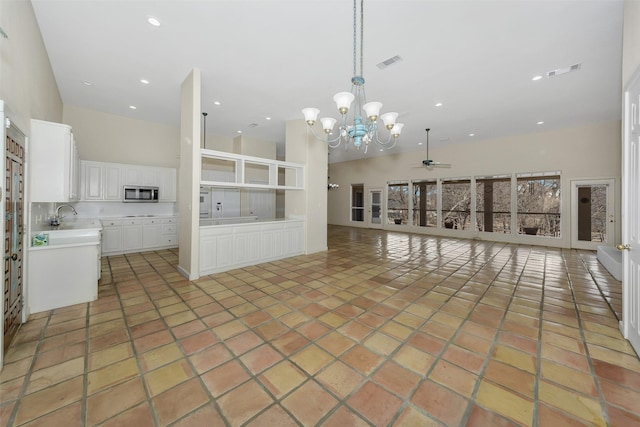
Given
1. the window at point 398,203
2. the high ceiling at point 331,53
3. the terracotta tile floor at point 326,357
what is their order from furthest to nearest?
the window at point 398,203
the high ceiling at point 331,53
the terracotta tile floor at point 326,357

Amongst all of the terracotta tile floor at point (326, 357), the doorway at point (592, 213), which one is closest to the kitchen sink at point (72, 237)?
the terracotta tile floor at point (326, 357)

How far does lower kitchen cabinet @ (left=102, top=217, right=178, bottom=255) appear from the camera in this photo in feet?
17.1

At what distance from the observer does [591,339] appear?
224cm

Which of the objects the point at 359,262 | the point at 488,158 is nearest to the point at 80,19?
the point at 359,262

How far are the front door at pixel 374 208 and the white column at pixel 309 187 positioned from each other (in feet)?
16.8

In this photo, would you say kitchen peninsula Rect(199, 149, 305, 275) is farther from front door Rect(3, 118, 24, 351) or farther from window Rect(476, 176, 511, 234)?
window Rect(476, 176, 511, 234)

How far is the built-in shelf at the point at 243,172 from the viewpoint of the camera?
14.5 ft

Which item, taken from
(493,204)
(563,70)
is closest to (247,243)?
(563,70)

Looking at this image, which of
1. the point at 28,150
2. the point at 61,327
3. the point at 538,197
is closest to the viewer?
the point at 61,327

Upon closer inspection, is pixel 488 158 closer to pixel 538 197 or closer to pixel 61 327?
pixel 538 197

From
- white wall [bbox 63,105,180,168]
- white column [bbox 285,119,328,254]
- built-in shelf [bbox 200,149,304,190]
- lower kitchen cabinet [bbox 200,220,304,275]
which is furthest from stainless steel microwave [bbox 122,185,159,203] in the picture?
white column [bbox 285,119,328,254]

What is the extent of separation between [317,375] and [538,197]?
890cm

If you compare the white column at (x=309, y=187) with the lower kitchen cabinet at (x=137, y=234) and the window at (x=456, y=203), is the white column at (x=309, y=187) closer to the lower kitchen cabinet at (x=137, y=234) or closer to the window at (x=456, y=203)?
the lower kitchen cabinet at (x=137, y=234)

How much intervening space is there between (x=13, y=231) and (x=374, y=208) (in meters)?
10.1
